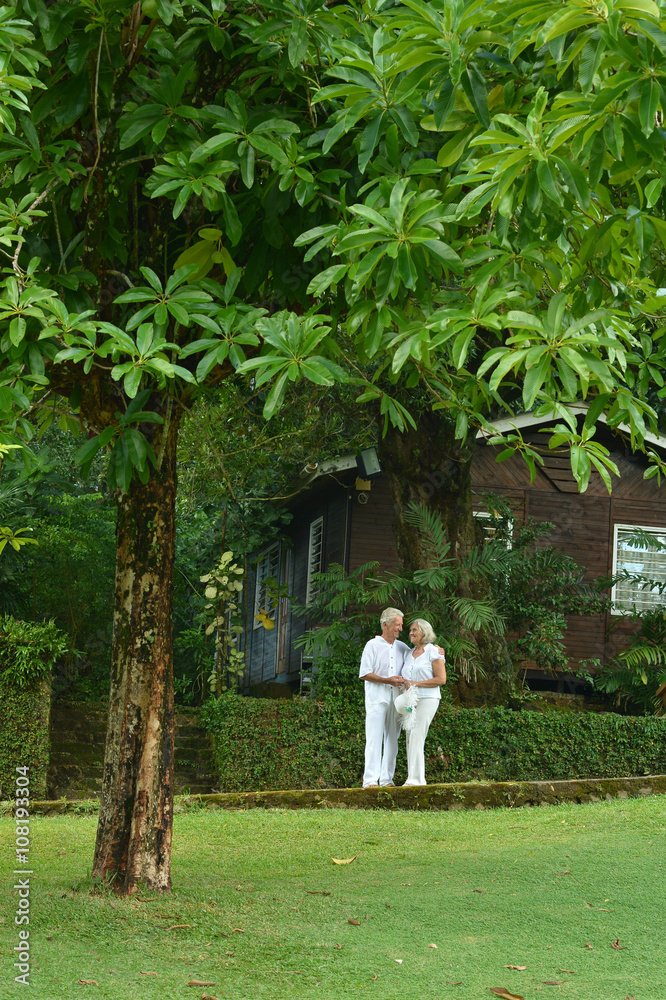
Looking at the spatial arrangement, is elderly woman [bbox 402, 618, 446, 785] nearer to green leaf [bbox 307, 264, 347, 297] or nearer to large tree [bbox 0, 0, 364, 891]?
large tree [bbox 0, 0, 364, 891]

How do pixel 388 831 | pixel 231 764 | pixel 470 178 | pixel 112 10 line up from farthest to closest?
pixel 231 764
pixel 388 831
pixel 112 10
pixel 470 178

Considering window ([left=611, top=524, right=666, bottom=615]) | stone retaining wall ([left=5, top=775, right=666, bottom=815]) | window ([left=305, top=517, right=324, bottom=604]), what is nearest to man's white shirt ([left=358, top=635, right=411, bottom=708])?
stone retaining wall ([left=5, top=775, right=666, bottom=815])

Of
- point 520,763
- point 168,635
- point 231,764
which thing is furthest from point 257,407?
point 168,635

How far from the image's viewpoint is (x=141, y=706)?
19.8 ft

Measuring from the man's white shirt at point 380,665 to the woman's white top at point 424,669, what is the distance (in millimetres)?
191

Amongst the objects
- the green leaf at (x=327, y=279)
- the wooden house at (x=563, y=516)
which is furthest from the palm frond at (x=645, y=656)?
the green leaf at (x=327, y=279)

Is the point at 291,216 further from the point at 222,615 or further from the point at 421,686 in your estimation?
the point at 222,615

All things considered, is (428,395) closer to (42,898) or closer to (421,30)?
(42,898)

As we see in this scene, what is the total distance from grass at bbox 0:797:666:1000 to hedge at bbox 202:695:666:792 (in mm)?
2809

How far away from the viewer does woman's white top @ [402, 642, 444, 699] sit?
1084cm

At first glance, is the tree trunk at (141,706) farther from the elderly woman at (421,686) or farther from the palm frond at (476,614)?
the palm frond at (476,614)

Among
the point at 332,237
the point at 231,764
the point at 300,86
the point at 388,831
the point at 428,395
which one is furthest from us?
the point at 428,395

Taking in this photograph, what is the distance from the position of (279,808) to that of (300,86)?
7303 millimetres

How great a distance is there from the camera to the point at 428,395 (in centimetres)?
1388
